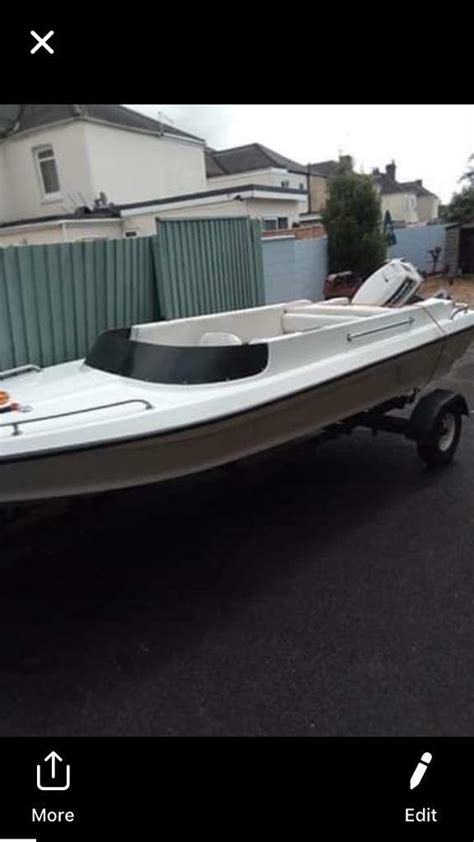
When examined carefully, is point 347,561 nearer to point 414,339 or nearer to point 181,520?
point 181,520

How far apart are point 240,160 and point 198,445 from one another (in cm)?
2336


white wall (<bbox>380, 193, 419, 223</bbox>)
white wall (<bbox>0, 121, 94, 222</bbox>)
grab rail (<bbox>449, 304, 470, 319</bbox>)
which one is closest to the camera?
grab rail (<bbox>449, 304, 470, 319</bbox>)

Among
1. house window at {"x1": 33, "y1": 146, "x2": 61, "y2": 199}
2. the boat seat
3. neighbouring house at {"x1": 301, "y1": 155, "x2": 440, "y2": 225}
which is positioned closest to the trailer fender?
the boat seat

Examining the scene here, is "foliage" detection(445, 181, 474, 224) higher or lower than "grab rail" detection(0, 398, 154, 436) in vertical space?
higher

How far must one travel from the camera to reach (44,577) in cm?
278

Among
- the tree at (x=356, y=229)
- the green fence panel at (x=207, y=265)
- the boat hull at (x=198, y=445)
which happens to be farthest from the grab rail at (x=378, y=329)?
the tree at (x=356, y=229)

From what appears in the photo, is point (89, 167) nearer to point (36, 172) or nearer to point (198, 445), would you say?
point (36, 172)

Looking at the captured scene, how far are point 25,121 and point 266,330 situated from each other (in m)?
15.6

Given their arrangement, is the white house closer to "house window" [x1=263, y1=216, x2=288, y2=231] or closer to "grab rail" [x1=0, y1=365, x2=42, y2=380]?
"house window" [x1=263, y1=216, x2=288, y2=231]

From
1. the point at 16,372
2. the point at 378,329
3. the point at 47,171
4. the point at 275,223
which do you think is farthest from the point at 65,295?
the point at 47,171

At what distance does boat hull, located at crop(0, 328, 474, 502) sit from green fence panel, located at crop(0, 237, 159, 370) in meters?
1.80

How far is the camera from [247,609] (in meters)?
2.48

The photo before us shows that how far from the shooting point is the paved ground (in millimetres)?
1957
